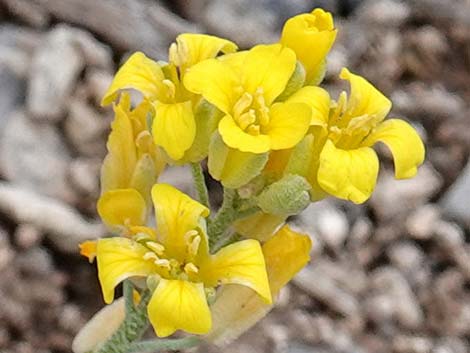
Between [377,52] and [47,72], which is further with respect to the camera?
[377,52]

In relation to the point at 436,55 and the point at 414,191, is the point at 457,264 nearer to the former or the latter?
the point at 414,191

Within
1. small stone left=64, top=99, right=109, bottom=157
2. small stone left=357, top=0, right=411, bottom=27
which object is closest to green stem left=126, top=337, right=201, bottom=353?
small stone left=64, top=99, right=109, bottom=157

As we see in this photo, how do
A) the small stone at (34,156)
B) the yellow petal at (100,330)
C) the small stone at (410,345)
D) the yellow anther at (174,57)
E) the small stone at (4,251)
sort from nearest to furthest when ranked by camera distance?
the yellow anther at (174,57), the yellow petal at (100,330), the small stone at (4,251), the small stone at (34,156), the small stone at (410,345)

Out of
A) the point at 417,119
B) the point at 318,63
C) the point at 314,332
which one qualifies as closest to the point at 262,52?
the point at 318,63

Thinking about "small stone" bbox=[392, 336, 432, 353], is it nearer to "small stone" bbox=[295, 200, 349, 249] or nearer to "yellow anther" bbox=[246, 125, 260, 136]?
"small stone" bbox=[295, 200, 349, 249]

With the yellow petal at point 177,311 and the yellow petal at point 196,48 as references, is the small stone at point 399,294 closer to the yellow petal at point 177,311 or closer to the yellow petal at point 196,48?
the yellow petal at point 196,48

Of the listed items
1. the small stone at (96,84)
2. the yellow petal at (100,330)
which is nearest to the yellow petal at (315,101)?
the yellow petal at (100,330)

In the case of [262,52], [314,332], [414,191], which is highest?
[262,52]
